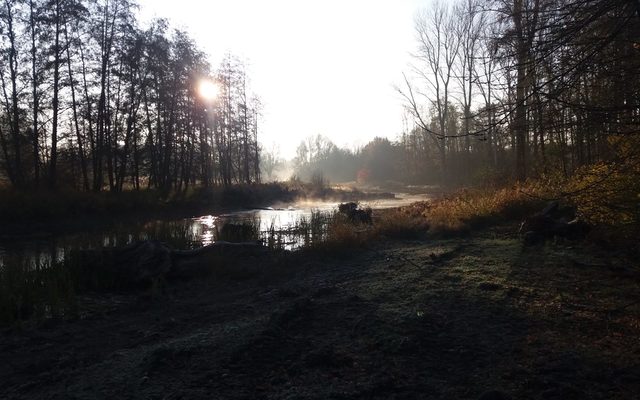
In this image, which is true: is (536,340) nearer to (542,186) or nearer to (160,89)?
(542,186)

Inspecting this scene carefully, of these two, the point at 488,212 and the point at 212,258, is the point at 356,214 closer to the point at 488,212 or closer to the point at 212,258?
the point at 488,212

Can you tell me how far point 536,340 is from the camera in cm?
437

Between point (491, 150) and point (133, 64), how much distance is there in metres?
28.3

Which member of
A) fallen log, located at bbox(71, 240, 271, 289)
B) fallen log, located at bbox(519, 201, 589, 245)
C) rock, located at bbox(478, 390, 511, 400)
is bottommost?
rock, located at bbox(478, 390, 511, 400)

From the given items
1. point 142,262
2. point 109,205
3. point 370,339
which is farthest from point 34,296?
point 109,205

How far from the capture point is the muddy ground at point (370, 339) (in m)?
3.73

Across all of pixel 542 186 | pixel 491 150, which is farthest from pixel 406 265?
pixel 491 150

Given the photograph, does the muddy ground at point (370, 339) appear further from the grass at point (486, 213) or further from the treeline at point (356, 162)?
the treeline at point (356, 162)

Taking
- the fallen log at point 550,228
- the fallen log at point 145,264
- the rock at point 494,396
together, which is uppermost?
the fallen log at point 550,228

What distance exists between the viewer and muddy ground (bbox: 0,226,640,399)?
3.73 metres

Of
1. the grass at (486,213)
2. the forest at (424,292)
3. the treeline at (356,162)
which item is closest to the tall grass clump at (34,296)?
the forest at (424,292)

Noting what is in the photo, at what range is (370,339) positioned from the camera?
4.68 m

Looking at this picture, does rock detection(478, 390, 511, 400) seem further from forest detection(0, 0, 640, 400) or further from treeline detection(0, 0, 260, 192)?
treeline detection(0, 0, 260, 192)

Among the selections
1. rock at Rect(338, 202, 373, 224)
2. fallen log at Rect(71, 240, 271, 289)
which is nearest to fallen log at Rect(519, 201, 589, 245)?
fallen log at Rect(71, 240, 271, 289)
